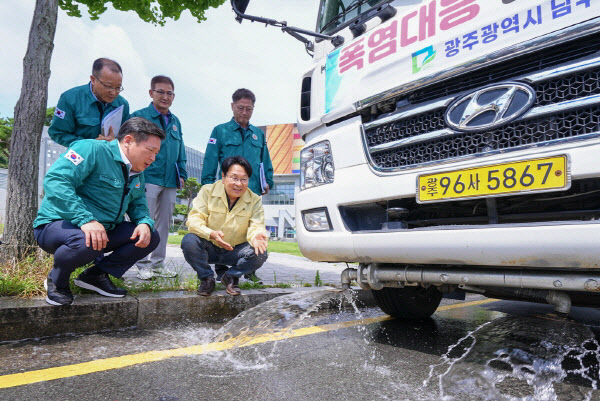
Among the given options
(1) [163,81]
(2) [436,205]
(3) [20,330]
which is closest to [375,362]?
(2) [436,205]

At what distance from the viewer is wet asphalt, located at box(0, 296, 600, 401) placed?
1811mm

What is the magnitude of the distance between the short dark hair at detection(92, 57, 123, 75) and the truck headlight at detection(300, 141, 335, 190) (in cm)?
191

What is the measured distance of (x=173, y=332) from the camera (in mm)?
2887

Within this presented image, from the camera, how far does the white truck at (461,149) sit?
1.65 m

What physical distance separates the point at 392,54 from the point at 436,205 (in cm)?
81

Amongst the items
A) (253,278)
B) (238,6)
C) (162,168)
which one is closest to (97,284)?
(253,278)

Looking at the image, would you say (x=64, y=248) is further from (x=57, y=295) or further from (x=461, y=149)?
(x=461, y=149)

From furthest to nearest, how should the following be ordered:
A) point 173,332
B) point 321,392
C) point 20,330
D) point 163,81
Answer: point 163,81, point 173,332, point 20,330, point 321,392

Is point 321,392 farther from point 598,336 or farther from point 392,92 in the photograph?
point 598,336

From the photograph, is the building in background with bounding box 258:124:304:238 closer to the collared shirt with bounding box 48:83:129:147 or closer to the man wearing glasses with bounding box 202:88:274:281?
the man wearing glasses with bounding box 202:88:274:281

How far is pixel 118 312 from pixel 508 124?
2533 mm

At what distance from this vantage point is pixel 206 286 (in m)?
3.34

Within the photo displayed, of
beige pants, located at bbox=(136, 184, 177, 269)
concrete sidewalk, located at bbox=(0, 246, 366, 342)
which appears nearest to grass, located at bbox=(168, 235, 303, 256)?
beige pants, located at bbox=(136, 184, 177, 269)

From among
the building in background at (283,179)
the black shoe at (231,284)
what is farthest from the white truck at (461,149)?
the building in background at (283,179)
